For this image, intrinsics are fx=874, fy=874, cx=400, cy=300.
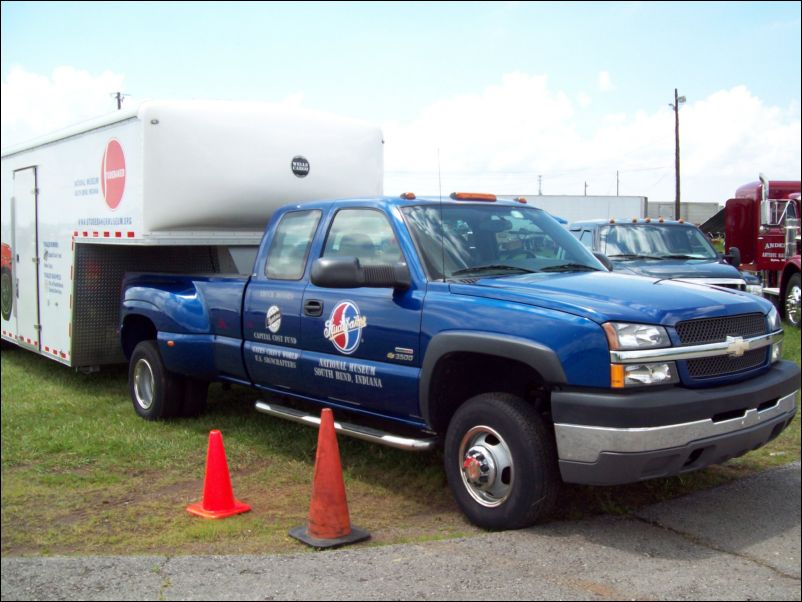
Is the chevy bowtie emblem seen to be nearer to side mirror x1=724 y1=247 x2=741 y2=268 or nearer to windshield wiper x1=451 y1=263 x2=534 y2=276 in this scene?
windshield wiper x1=451 y1=263 x2=534 y2=276

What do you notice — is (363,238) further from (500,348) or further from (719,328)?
(719,328)

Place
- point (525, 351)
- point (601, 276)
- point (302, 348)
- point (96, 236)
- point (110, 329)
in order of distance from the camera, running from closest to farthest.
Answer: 1. point (525, 351)
2. point (601, 276)
3. point (302, 348)
4. point (96, 236)
5. point (110, 329)

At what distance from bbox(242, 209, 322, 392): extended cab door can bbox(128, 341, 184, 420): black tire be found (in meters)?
1.36

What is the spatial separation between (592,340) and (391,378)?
4.83 ft

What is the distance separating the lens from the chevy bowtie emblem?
15.7ft

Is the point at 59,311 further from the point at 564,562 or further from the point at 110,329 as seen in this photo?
the point at 564,562

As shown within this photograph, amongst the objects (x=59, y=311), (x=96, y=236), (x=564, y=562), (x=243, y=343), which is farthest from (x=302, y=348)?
(x=59, y=311)

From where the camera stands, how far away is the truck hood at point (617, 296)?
4551 mm

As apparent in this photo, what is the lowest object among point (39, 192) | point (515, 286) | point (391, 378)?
point (391, 378)

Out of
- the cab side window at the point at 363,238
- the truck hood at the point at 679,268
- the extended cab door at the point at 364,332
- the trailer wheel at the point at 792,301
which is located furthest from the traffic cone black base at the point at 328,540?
the trailer wheel at the point at 792,301

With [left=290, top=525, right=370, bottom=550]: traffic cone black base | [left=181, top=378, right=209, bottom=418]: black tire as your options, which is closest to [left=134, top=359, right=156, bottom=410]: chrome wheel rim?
[left=181, top=378, right=209, bottom=418]: black tire

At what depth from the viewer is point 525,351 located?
4637mm

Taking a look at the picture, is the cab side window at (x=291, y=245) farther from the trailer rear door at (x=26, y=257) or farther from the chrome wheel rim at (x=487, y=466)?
the trailer rear door at (x=26, y=257)

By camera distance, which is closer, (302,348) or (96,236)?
(302,348)
